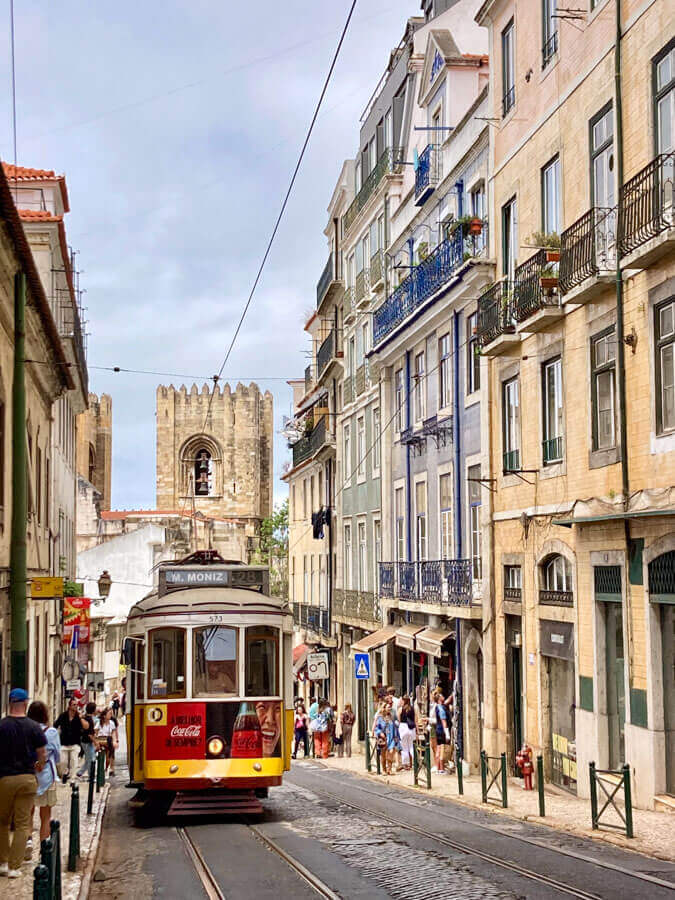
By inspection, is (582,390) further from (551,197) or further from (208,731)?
(208,731)

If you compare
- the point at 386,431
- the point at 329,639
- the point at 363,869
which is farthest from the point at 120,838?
the point at 329,639

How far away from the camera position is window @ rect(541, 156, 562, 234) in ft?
66.1

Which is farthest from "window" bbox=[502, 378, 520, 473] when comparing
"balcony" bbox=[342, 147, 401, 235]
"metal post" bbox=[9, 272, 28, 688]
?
"balcony" bbox=[342, 147, 401, 235]

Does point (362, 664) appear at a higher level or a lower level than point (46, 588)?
lower

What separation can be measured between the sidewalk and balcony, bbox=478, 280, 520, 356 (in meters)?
7.21

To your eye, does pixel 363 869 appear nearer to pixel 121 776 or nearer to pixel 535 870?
pixel 535 870

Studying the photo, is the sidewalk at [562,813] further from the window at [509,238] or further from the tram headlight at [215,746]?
the window at [509,238]

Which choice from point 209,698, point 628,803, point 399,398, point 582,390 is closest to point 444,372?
point 399,398

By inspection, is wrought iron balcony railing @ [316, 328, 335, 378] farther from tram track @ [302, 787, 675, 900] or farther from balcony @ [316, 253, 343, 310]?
tram track @ [302, 787, 675, 900]

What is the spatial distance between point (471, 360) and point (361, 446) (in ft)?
42.1

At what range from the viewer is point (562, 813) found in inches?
647

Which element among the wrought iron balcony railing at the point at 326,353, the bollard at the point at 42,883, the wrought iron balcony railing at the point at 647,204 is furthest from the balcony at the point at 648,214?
the wrought iron balcony railing at the point at 326,353

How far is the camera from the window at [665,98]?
1572 centimetres

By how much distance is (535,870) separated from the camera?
11.2m
